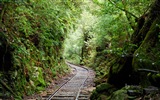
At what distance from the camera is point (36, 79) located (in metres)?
14.4

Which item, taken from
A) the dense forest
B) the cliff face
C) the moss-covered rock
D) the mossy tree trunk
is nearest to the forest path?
the dense forest

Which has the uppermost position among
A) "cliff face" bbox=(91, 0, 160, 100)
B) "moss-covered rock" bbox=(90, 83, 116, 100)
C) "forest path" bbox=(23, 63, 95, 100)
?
"cliff face" bbox=(91, 0, 160, 100)

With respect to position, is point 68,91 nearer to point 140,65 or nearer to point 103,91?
point 103,91

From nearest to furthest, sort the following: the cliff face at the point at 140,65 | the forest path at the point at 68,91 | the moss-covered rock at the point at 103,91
Result: the cliff face at the point at 140,65 < the moss-covered rock at the point at 103,91 < the forest path at the point at 68,91

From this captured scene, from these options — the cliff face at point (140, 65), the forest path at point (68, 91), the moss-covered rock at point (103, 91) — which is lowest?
the forest path at point (68, 91)

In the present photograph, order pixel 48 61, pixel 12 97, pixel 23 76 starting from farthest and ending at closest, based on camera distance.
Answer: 1. pixel 48 61
2. pixel 23 76
3. pixel 12 97

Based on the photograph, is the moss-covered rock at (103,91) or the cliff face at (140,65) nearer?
the cliff face at (140,65)

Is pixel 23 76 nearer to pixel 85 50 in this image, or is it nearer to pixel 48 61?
pixel 48 61

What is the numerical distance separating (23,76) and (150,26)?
708 cm

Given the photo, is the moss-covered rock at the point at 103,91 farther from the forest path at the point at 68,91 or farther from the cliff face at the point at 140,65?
the forest path at the point at 68,91

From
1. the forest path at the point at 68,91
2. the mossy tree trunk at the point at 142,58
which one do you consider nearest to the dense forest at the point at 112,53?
the mossy tree trunk at the point at 142,58

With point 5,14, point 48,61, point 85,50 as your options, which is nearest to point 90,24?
point 85,50

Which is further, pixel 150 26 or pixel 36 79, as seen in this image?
pixel 36 79

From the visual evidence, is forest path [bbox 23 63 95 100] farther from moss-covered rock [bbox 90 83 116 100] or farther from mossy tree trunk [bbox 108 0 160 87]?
mossy tree trunk [bbox 108 0 160 87]
